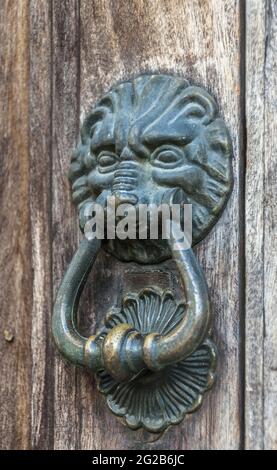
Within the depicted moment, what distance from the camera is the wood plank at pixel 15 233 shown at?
43.1 inches

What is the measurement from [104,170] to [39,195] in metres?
0.14

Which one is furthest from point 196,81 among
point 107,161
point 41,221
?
point 41,221

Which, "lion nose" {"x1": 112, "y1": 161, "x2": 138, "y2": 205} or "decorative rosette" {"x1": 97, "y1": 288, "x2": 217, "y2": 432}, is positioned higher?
"lion nose" {"x1": 112, "y1": 161, "x2": 138, "y2": 205}

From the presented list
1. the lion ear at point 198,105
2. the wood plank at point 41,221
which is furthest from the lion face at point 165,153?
the wood plank at point 41,221

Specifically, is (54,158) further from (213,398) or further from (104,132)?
(213,398)

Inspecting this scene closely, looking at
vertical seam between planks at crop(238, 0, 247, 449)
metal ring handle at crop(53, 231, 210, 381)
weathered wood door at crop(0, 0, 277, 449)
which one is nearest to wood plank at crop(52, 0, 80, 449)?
weathered wood door at crop(0, 0, 277, 449)

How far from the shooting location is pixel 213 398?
91 centimetres

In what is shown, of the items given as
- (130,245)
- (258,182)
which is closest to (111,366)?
(130,245)

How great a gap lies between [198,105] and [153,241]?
0.17 meters

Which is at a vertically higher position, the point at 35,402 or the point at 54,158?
the point at 54,158

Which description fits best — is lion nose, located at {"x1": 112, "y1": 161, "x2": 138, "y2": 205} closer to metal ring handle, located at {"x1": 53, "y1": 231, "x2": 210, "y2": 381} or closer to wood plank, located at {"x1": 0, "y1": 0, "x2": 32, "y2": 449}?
metal ring handle, located at {"x1": 53, "y1": 231, "x2": 210, "y2": 381}

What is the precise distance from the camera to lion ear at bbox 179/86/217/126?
915mm

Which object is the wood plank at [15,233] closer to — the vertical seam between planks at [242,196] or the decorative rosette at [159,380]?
the decorative rosette at [159,380]

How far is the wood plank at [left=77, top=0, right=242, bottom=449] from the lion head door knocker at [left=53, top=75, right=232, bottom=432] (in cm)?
2
